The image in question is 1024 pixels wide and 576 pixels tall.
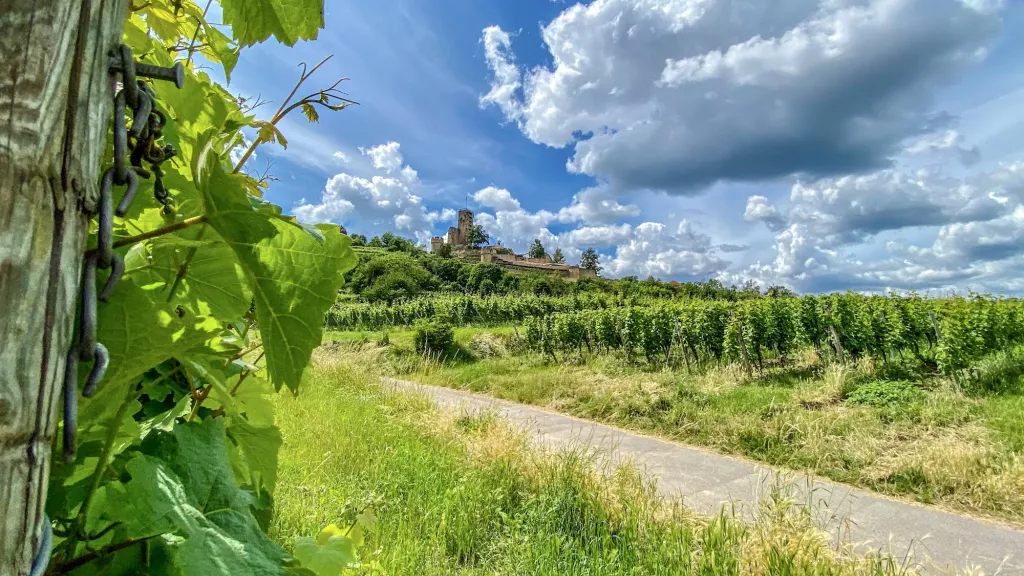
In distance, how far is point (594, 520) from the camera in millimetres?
3914

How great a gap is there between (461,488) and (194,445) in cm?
374

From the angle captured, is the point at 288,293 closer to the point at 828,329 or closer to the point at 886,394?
the point at 886,394

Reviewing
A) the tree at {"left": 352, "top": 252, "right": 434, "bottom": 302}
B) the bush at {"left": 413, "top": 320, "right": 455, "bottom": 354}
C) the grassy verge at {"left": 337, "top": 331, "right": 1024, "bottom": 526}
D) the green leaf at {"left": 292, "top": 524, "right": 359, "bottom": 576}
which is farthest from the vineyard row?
the tree at {"left": 352, "top": 252, "right": 434, "bottom": 302}

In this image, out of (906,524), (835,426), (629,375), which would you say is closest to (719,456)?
(835,426)

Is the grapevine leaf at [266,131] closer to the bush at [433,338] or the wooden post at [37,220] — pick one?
the wooden post at [37,220]

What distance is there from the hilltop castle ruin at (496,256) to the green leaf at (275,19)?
66059mm

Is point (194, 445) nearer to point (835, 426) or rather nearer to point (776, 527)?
point (776, 527)

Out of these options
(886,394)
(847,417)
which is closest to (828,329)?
(886,394)

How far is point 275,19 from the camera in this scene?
2.27ft

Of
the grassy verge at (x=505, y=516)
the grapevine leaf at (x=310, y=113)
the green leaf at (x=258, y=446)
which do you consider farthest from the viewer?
the grassy verge at (x=505, y=516)

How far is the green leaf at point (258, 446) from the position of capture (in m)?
0.80

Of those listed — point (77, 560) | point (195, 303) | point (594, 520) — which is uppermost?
point (195, 303)

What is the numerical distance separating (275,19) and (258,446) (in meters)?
0.65

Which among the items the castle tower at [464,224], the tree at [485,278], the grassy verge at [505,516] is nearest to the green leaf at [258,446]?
the grassy verge at [505,516]
